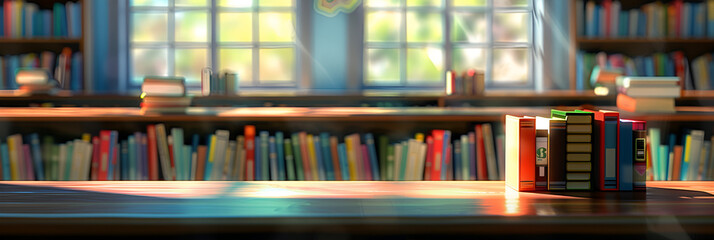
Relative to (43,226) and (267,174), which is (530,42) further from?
(43,226)

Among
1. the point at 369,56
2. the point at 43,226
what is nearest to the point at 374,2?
the point at 369,56

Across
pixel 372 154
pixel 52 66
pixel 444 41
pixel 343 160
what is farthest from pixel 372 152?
pixel 52 66

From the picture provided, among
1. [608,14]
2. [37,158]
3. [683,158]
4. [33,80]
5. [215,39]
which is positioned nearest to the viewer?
[37,158]

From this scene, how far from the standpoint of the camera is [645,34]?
16.6 ft

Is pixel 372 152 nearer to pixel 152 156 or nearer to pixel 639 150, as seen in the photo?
pixel 152 156

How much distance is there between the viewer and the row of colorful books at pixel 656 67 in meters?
5.05

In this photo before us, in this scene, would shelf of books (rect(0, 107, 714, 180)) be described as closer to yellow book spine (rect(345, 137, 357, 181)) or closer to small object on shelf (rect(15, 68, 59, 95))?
yellow book spine (rect(345, 137, 357, 181))

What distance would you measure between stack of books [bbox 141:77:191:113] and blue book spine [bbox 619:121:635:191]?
182 cm

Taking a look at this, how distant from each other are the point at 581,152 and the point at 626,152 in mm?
90

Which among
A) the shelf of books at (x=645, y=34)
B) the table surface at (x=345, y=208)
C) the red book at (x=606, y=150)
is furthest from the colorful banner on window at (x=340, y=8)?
the red book at (x=606, y=150)

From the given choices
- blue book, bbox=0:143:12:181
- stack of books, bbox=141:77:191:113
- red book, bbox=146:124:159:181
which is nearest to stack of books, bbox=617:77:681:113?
stack of books, bbox=141:77:191:113

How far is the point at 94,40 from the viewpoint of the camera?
5438mm

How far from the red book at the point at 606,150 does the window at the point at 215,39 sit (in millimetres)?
4298

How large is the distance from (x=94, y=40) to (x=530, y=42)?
3.36m
